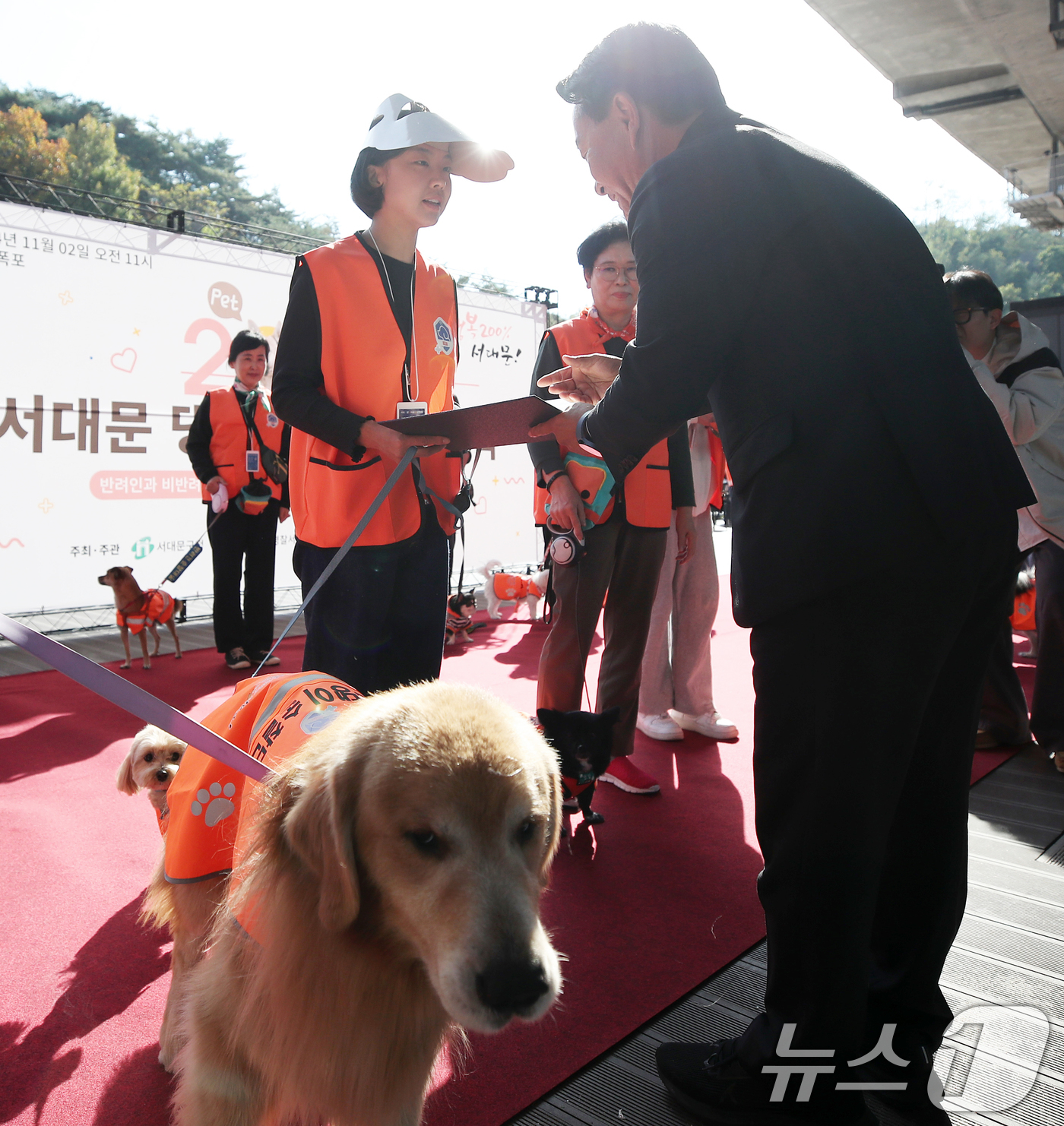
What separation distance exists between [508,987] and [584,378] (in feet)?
4.93

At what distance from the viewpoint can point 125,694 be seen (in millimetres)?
1271

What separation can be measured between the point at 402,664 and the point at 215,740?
3.09 ft

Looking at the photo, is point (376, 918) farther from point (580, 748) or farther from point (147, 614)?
point (147, 614)

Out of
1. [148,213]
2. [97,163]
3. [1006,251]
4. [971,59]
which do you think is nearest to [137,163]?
[97,163]

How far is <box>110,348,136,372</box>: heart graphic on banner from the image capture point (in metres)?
6.59

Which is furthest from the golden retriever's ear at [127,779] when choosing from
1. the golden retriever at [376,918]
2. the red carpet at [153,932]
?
the golden retriever at [376,918]

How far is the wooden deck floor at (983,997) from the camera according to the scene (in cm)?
162

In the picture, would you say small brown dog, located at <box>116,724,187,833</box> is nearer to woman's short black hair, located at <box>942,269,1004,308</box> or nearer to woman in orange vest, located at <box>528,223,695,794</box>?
woman in orange vest, located at <box>528,223,695,794</box>

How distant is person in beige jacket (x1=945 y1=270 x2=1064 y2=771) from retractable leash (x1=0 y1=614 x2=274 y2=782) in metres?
3.43

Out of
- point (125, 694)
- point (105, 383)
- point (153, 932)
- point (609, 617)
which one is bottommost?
point (153, 932)

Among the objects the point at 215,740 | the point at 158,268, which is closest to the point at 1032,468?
the point at 215,740

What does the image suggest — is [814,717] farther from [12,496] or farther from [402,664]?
[12,496]

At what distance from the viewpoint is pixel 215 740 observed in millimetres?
1396

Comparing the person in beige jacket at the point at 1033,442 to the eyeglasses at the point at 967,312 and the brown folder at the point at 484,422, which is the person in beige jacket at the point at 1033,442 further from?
the brown folder at the point at 484,422
